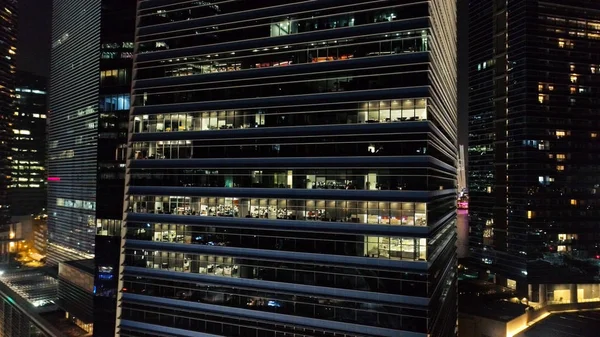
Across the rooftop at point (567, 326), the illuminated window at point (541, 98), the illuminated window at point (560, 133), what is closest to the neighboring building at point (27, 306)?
the rooftop at point (567, 326)

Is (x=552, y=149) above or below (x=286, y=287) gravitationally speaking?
above

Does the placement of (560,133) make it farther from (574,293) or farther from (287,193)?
(287,193)

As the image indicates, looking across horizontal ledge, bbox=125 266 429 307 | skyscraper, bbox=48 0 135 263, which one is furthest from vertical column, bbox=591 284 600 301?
skyscraper, bbox=48 0 135 263

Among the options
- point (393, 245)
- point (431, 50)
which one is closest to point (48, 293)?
point (393, 245)

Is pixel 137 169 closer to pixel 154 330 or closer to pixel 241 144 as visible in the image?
pixel 241 144

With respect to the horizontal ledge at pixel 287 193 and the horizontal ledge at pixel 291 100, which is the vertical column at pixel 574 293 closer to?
the horizontal ledge at pixel 287 193

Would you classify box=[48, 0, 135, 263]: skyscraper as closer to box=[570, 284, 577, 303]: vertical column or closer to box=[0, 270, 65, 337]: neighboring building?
box=[0, 270, 65, 337]: neighboring building

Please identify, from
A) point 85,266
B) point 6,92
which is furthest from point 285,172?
point 6,92
